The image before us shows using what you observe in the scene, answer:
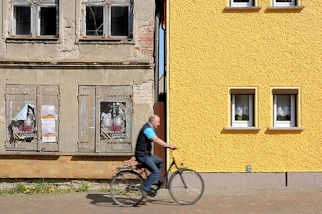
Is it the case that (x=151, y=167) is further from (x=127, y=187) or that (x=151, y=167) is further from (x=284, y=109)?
(x=284, y=109)

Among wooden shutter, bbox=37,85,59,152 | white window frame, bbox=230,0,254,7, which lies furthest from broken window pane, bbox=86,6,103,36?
white window frame, bbox=230,0,254,7

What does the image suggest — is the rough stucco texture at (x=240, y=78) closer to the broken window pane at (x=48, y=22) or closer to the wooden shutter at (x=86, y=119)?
the wooden shutter at (x=86, y=119)

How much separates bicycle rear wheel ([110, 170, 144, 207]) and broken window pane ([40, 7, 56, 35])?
15.6ft

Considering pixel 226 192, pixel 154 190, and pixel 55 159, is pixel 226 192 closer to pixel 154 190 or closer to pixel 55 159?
pixel 154 190

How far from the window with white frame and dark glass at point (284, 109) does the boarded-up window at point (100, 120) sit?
377 centimetres

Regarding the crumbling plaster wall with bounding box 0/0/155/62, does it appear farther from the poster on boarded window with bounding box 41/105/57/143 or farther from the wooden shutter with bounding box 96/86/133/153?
the poster on boarded window with bounding box 41/105/57/143

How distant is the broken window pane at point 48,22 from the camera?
35.6ft

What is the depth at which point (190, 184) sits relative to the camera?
7.98m

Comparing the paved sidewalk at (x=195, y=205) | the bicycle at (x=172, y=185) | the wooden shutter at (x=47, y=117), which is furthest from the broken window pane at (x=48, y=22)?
the bicycle at (x=172, y=185)

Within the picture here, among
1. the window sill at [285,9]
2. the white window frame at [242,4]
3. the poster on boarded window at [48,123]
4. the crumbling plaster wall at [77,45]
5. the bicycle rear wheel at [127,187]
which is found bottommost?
the bicycle rear wheel at [127,187]

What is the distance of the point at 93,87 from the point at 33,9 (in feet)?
8.87

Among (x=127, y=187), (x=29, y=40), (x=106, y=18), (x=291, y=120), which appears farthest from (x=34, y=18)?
(x=291, y=120)

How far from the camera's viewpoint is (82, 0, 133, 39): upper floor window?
10.8 meters

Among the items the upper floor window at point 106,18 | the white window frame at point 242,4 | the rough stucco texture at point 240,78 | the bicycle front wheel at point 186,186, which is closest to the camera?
the bicycle front wheel at point 186,186
